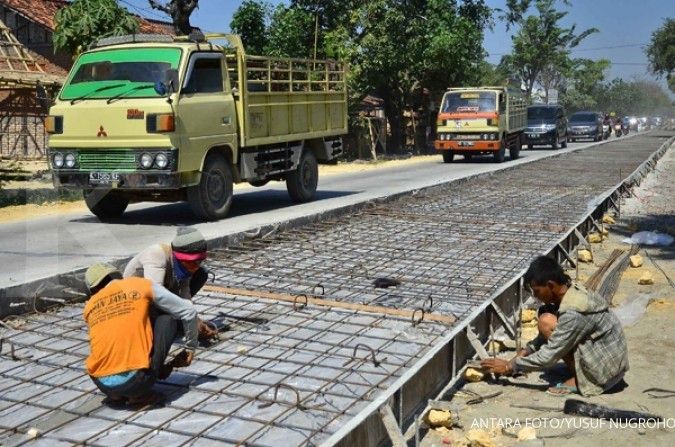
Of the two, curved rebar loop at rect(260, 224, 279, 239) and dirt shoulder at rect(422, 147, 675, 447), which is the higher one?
curved rebar loop at rect(260, 224, 279, 239)

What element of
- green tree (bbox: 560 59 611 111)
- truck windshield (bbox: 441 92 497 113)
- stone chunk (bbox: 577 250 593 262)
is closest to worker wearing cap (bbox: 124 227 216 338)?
stone chunk (bbox: 577 250 593 262)

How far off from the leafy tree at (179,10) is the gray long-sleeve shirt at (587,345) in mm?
17384

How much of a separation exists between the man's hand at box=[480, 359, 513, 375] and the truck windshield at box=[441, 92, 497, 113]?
19488mm

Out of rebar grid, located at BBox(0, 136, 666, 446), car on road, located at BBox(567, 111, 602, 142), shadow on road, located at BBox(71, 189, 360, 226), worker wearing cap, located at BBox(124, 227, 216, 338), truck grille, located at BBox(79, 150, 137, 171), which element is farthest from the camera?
car on road, located at BBox(567, 111, 602, 142)

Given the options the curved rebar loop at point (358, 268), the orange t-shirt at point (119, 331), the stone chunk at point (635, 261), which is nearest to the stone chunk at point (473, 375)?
the orange t-shirt at point (119, 331)

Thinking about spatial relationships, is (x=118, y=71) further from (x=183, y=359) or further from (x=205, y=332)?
(x=183, y=359)

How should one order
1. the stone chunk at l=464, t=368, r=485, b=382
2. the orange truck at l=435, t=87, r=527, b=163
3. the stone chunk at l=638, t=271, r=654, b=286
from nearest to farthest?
1. the stone chunk at l=464, t=368, r=485, b=382
2. the stone chunk at l=638, t=271, r=654, b=286
3. the orange truck at l=435, t=87, r=527, b=163

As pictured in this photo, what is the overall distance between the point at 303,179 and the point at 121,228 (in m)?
Answer: 3.86

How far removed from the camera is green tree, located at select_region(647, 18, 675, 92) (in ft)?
184

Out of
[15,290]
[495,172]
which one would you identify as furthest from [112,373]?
[495,172]

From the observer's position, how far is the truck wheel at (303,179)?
13406 millimetres

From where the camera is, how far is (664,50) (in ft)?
187

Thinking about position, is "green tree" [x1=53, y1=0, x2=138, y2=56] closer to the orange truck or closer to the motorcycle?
the orange truck

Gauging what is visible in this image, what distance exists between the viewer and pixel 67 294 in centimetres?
648
